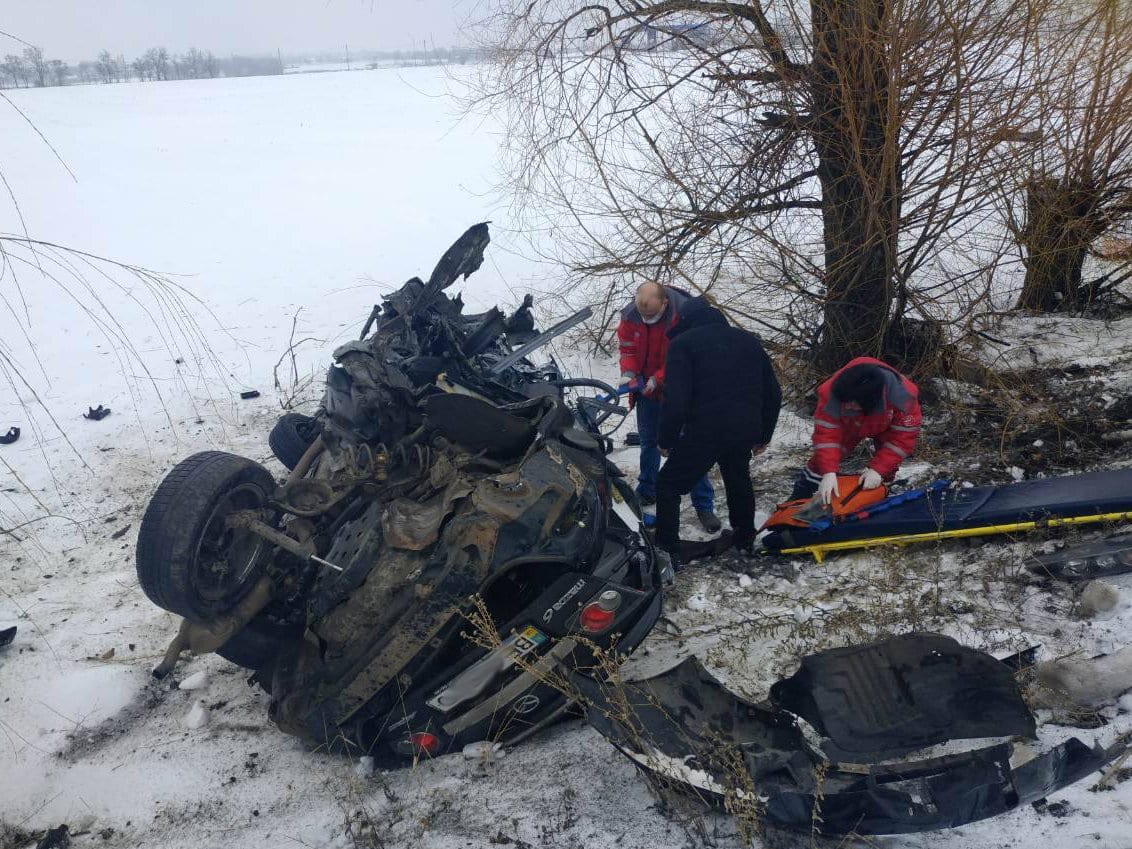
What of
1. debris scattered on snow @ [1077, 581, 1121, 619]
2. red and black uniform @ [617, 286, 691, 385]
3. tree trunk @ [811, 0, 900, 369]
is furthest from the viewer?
tree trunk @ [811, 0, 900, 369]

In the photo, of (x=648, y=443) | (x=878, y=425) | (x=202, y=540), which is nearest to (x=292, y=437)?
(x=202, y=540)

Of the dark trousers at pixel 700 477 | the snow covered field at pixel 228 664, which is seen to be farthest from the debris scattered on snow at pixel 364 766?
the dark trousers at pixel 700 477

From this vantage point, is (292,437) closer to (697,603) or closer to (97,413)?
(697,603)

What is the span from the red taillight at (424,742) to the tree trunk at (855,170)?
4.95 meters

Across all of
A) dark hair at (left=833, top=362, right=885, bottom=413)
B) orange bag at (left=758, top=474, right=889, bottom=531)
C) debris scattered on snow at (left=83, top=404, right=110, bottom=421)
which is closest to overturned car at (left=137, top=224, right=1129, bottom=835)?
orange bag at (left=758, top=474, right=889, bottom=531)

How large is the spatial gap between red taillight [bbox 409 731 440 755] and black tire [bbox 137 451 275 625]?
1.03 meters

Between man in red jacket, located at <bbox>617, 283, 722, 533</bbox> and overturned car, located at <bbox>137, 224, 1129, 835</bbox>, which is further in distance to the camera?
man in red jacket, located at <bbox>617, 283, 722, 533</bbox>

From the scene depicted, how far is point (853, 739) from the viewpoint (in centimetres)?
297

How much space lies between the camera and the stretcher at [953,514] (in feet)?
14.3

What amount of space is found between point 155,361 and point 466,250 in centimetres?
525

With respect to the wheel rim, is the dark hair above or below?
above

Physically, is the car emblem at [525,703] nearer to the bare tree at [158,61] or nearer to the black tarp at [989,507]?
the black tarp at [989,507]

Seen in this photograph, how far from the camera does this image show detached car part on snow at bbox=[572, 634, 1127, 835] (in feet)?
8.31

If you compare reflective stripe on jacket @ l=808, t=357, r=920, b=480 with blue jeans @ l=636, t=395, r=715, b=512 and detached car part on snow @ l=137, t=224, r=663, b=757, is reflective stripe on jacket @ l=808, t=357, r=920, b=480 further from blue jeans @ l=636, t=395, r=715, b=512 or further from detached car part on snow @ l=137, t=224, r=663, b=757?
detached car part on snow @ l=137, t=224, r=663, b=757
